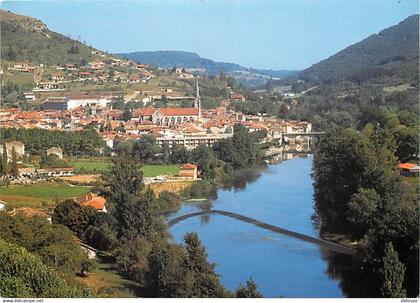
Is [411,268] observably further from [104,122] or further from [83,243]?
[104,122]

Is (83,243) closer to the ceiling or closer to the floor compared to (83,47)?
closer to the floor

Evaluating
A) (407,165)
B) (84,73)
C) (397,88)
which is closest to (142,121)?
(84,73)

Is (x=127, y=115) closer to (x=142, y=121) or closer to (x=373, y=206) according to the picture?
(x=142, y=121)

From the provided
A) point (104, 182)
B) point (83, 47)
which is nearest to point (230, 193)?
point (104, 182)

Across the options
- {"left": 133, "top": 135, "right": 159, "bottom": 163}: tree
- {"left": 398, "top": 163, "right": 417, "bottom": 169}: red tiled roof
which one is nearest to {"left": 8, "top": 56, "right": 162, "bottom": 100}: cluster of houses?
{"left": 133, "top": 135, "right": 159, "bottom": 163}: tree

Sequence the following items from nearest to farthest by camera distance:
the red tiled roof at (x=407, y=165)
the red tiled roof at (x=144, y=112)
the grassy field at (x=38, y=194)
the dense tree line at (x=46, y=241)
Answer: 1. the dense tree line at (x=46, y=241)
2. the grassy field at (x=38, y=194)
3. the red tiled roof at (x=407, y=165)
4. the red tiled roof at (x=144, y=112)

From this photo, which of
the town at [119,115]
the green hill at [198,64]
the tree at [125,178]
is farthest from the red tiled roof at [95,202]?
the green hill at [198,64]

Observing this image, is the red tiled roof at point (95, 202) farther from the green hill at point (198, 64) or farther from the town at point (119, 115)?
the green hill at point (198, 64)
